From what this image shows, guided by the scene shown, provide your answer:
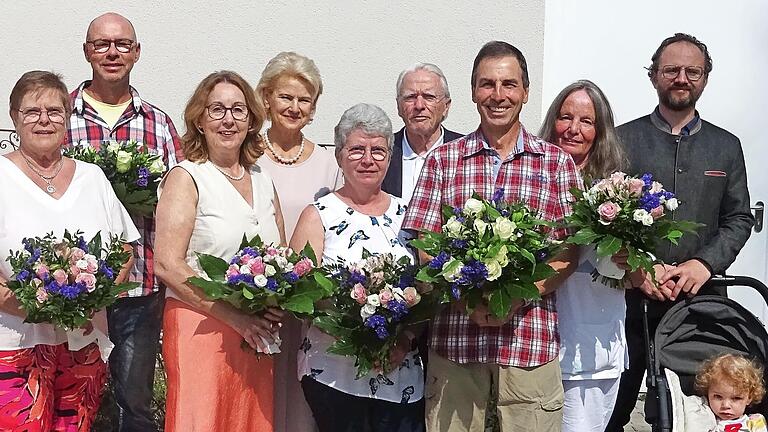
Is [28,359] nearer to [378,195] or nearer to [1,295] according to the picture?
[1,295]

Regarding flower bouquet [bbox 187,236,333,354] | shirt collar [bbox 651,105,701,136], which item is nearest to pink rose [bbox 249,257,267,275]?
flower bouquet [bbox 187,236,333,354]

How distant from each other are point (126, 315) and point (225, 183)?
1260 millimetres

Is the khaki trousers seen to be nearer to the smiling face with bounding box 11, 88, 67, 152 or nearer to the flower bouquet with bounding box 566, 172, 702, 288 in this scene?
the flower bouquet with bounding box 566, 172, 702, 288

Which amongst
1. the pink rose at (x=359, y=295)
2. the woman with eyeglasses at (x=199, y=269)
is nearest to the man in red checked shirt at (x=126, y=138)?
the woman with eyeglasses at (x=199, y=269)

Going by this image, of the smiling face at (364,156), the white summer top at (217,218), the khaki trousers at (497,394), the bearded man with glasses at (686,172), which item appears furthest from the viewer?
the bearded man with glasses at (686,172)

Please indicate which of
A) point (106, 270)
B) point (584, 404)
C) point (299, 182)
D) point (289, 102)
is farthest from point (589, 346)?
point (106, 270)

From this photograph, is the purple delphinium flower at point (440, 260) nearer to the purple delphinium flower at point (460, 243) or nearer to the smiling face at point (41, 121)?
the purple delphinium flower at point (460, 243)

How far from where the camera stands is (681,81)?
5.31 metres

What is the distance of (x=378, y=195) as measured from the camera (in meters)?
4.72

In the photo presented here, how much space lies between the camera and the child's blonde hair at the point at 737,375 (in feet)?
15.7

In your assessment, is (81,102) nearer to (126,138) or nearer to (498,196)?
(126,138)

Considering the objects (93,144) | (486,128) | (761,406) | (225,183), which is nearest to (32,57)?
(93,144)

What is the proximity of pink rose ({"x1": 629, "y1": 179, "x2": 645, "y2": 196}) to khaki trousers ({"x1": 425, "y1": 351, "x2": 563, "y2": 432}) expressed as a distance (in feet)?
2.70

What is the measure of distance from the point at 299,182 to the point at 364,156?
2.05ft
